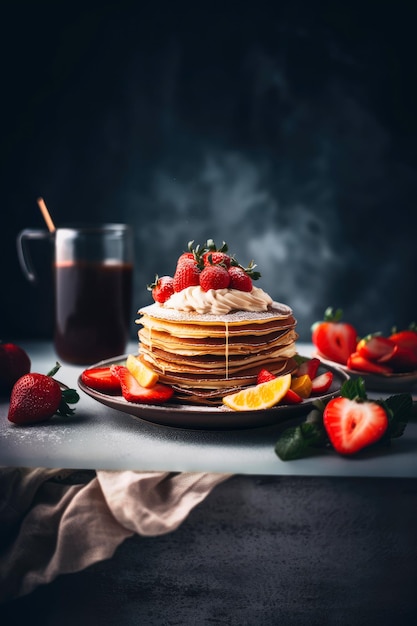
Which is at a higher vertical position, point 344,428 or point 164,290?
point 164,290

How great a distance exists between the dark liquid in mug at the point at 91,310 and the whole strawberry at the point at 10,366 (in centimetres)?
41

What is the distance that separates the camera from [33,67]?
2945 millimetres

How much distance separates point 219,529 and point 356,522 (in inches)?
12.3

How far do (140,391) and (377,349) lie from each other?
2.49 ft

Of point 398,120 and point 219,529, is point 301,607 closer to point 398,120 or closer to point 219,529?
point 219,529

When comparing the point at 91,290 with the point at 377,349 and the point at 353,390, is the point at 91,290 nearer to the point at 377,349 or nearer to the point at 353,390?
the point at 377,349

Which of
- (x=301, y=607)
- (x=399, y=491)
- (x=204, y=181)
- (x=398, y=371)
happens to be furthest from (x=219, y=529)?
(x=204, y=181)

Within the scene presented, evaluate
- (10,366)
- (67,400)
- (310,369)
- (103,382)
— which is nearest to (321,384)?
(310,369)

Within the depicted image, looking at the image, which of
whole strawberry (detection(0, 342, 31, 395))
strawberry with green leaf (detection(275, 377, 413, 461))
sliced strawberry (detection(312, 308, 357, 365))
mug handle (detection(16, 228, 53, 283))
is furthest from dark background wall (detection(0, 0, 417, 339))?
strawberry with green leaf (detection(275, 377, 413, 461))

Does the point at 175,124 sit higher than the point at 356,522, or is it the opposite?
the point at 175,124

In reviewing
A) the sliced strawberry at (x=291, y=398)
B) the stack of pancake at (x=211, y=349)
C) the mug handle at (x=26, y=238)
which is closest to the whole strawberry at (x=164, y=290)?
the stack of pancake at (x=211, y=349)

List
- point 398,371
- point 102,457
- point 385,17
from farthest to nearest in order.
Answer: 1. point 385,17
2. point 398,371
3. point 102,457

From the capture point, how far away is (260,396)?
1.72m

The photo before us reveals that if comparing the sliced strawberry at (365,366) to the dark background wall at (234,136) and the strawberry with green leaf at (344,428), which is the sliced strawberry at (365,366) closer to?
the strawberry with green leaf at (344,428)
